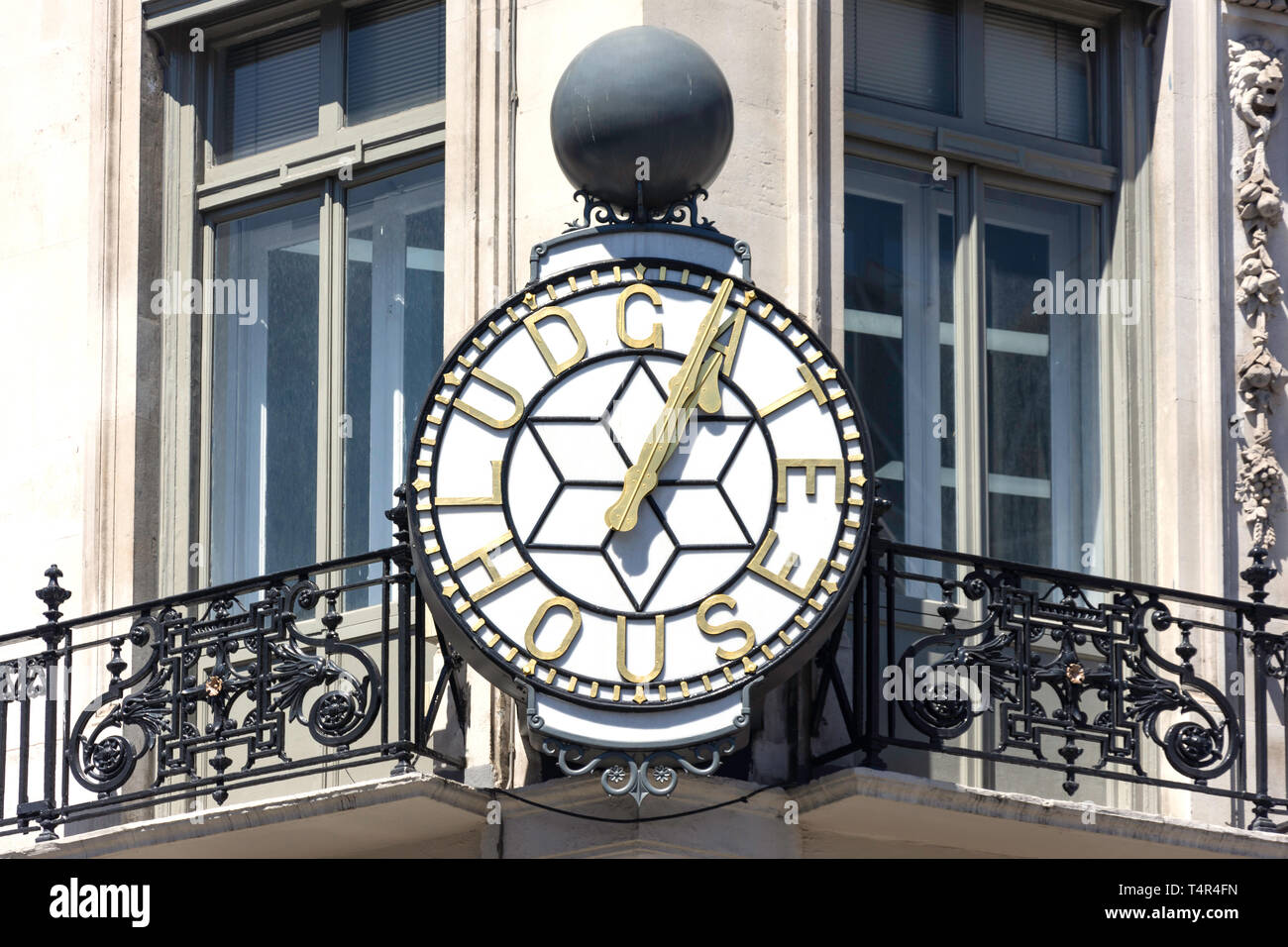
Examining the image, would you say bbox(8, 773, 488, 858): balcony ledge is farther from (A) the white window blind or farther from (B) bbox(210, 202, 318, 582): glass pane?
(A) the white window blind

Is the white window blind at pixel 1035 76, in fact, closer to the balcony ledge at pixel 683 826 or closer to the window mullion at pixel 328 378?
the window mullion at pixel 328 378

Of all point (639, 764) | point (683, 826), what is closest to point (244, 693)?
point (683, 826)

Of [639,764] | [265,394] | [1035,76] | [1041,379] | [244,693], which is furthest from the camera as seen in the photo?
[1035,76]

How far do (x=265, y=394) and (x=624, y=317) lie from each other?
300 centimetres

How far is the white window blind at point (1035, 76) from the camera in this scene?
16531 millimetres

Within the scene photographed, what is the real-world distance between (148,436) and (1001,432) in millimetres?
4056

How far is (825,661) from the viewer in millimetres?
14273

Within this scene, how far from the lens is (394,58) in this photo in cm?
1638

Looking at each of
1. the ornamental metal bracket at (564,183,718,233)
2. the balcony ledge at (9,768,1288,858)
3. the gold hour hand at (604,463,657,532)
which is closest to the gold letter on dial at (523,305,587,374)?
the ornamental metal bracket at (564,183,718,233)

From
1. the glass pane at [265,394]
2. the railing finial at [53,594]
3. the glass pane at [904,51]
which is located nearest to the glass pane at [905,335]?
the glass pane at [904,51]

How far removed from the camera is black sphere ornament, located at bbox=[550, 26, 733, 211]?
13.9m

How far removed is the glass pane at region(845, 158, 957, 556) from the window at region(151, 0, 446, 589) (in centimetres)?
196

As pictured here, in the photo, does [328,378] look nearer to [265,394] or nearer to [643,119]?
[265,394]

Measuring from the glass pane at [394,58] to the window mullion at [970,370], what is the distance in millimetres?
2562
